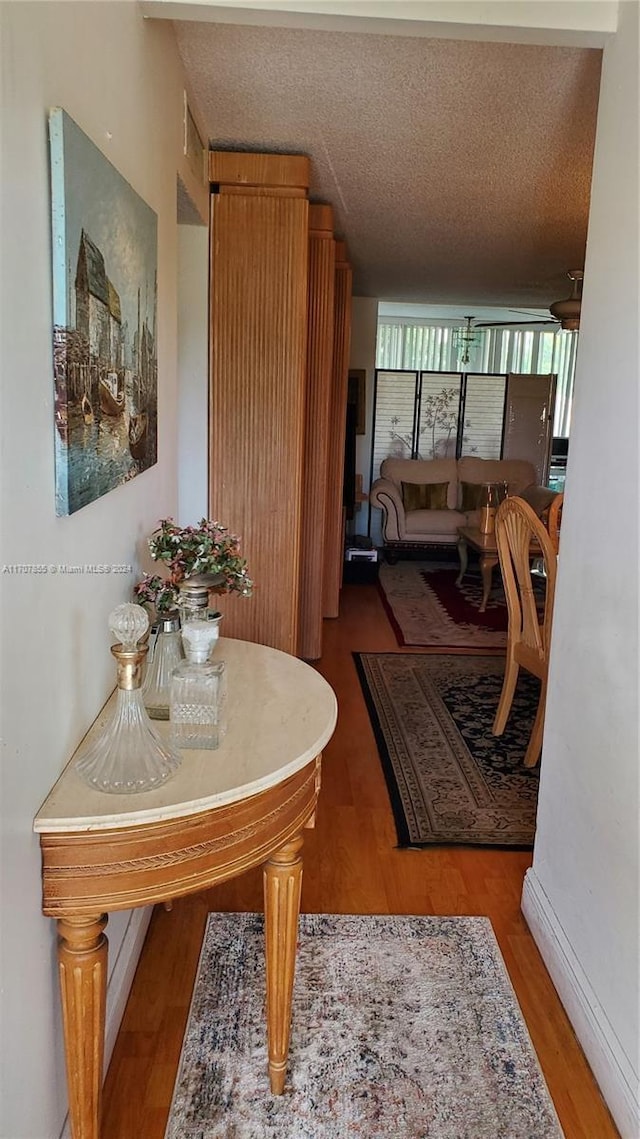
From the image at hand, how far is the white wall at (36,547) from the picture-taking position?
0.97 m

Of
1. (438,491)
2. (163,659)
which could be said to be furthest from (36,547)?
(438,491)

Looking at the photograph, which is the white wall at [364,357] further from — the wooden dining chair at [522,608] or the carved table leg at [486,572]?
the wooden dining chair at [522,608]

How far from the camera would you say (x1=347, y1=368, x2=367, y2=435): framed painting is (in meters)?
7.05

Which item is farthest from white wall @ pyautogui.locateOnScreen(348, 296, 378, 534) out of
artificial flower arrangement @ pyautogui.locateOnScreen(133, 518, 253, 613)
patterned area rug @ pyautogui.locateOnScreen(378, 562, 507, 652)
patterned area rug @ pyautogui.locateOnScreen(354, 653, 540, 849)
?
artificial flower arrangement @ pyautogui.locateOnScreen(133, 518, 253, 613)

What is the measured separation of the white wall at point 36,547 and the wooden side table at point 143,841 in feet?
0.13

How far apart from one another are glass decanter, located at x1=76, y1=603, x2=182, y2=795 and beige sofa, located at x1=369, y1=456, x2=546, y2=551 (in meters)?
5.74

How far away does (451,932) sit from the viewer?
6.66 ft

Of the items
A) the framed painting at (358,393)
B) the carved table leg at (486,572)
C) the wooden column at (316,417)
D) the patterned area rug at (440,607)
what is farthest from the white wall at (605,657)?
the framed painting at (358,393)

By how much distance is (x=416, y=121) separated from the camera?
2.58 meters

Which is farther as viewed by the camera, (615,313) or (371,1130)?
(615,313)

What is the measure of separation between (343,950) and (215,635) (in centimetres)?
98

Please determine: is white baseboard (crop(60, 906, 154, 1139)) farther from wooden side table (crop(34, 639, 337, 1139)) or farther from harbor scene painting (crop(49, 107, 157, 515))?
harbor scene painting (crop(49, 107, 157, 515))

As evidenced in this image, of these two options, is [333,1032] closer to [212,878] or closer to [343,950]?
[343,950]

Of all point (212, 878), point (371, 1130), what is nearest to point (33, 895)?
point (212, 878)
